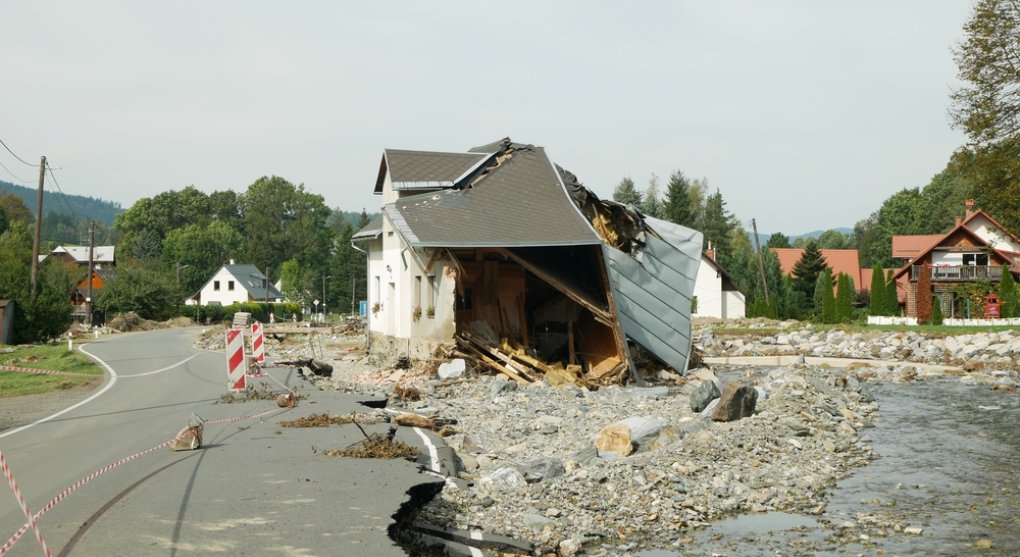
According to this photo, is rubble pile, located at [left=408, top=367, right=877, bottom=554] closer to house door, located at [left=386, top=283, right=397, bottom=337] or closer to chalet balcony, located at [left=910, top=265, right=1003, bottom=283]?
house door, located at [left=386, top=283, right=397, bottom=337]

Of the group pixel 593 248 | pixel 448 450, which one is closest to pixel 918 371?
pixel 593 248

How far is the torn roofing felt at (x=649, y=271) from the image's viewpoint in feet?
76.0

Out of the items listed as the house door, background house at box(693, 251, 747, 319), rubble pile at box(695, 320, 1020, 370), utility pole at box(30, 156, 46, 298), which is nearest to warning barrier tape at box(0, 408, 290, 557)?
the house door

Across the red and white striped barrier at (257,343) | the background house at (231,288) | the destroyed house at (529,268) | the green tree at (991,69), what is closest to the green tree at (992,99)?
the green tree at (991,69)

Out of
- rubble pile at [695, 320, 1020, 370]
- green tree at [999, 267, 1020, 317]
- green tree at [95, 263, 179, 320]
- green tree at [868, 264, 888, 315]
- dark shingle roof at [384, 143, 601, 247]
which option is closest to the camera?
dark shingle roof at [384, 143, 601, 247]

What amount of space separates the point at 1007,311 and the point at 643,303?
3229 centimetres

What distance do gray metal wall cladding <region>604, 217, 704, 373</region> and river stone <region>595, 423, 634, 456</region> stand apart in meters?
8.76

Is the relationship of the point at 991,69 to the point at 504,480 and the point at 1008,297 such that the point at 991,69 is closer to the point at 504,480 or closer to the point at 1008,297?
the point at 1008,297

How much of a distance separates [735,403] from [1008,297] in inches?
1488

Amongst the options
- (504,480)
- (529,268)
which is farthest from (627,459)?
(529,268)

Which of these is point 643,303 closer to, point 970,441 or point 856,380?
point 856,380

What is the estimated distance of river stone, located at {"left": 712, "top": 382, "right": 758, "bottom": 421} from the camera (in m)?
16.3

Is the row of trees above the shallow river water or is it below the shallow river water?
above

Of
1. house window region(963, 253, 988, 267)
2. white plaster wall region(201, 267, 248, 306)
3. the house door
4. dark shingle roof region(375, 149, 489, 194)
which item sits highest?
dark shingle roof region(375, 149, 489, 194)
